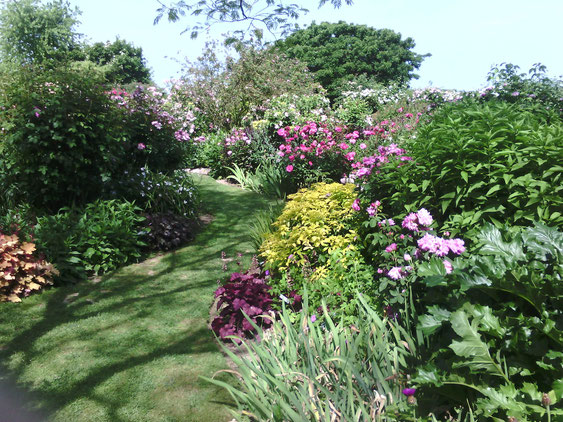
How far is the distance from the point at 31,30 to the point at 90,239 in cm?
3691

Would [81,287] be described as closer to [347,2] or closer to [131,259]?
[131,259]

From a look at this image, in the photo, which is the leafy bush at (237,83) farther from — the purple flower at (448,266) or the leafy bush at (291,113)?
the purple flower at (448,266)

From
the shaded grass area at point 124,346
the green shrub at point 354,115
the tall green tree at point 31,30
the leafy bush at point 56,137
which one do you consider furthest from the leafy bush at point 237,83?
the tall green tree at point 31,30

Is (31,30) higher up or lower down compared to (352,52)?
higher up

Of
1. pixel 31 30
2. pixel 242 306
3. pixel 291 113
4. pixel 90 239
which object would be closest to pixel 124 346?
pixel 242 306

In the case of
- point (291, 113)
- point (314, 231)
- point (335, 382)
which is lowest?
point (335, 382)

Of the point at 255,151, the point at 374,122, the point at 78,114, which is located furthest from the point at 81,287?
the point at 374,122

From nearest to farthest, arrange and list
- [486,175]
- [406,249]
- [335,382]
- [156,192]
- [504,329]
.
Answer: [504,329] < [335,382] < [486,175] < [406,249] < [156,192]

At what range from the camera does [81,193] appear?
705cm

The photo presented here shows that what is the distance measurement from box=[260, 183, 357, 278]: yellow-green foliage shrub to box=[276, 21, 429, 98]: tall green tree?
24.5 m

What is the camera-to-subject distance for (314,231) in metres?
4.78

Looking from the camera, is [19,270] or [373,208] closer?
[373,208]

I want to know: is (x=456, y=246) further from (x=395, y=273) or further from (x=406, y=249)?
(x=406, y=249)

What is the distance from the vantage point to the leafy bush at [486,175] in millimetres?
3227
